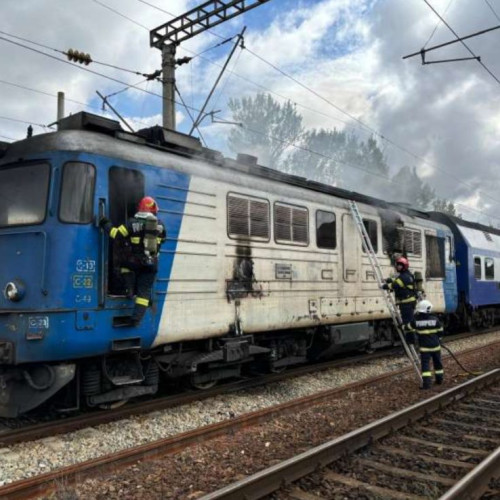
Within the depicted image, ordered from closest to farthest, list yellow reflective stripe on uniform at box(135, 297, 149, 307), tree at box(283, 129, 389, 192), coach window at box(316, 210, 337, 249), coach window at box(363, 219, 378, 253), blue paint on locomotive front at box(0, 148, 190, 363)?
blue paint on locomotive front at box(0, 148, 190, 363), yellow reflective stripe on uniform at box(135, 297, 149, 307), coach window at box(316, 210, 337, 249), coach window at box(363, 219, 378, 253), tree at box(283, 129, 389, 192)

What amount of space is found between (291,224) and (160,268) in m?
2.95

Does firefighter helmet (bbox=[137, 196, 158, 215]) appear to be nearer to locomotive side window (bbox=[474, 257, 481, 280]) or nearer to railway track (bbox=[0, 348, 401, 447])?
railway track (bbox=[0, 348, 401, 447])

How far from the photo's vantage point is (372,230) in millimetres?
11117

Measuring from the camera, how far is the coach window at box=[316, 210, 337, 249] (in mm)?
9516

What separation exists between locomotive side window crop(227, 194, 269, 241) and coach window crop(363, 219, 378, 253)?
3332 millimetres

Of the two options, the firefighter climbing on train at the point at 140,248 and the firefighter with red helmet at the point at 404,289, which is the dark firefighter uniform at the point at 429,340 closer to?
the firefighter with red helmet at the point at 404,289

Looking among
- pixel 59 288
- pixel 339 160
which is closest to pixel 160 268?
pixel 59 288

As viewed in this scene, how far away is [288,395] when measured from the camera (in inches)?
323

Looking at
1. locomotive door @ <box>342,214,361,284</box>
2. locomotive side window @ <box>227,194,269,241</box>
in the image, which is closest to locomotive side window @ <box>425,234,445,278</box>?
locomotive door @ <box>342,214,361,284</box>

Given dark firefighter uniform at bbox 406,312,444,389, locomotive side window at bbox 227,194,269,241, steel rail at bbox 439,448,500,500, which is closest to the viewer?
steel rail at bbox 439,448,500,500

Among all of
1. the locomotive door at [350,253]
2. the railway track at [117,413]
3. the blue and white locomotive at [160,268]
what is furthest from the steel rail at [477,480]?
the locomotive door at [350,253]

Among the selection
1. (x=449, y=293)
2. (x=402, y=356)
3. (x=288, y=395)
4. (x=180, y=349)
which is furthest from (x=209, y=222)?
(x=449, y=293)

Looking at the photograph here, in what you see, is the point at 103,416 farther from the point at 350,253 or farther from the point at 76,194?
the point at 350,253

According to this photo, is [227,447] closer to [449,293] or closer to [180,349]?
[180,349]
